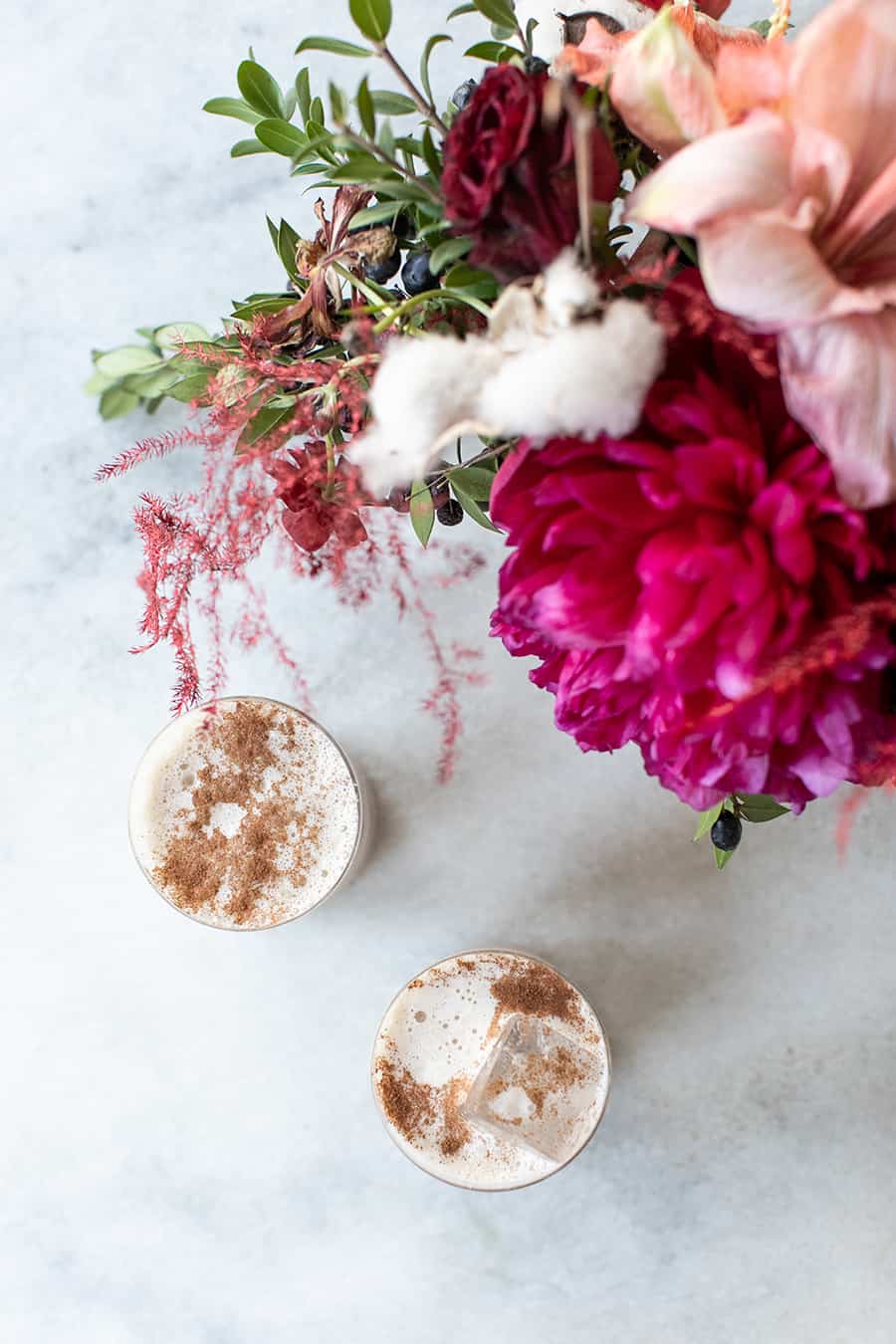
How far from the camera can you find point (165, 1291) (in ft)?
2.97

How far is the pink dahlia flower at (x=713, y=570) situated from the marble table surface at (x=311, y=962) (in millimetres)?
515

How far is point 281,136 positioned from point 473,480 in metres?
0.17

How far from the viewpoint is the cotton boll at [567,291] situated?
0.30m

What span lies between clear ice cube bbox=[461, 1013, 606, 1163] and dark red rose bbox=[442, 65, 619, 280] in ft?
2.10

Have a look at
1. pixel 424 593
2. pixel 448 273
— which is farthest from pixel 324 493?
pixel 424 593

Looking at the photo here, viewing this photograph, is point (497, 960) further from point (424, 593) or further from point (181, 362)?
point (181, 362)

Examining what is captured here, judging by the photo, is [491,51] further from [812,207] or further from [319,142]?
[812,207]

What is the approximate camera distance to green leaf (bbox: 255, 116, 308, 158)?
1.62 feet

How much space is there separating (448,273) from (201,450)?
21.4 inches

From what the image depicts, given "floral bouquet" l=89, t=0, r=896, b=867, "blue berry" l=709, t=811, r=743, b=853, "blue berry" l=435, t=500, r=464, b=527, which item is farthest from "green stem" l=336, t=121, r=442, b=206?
"blue berry" l=709, t=811, r=743, b=853

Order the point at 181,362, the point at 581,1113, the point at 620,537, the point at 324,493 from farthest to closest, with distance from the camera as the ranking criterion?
the point at 581,1113, the point at 181,362, the point at 324,493, the point at 620,537

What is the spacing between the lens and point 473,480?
0.54 m

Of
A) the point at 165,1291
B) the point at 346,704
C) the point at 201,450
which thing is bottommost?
the point at 165,1291

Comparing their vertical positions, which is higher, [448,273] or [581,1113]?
[448,273]
